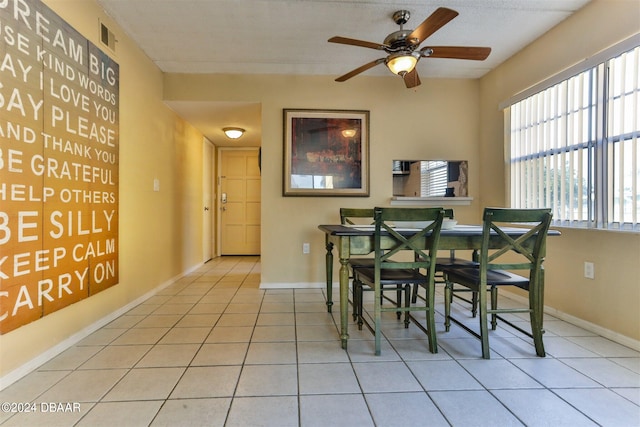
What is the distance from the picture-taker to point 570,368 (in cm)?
161

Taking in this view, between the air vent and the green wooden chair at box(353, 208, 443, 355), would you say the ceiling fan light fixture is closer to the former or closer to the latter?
the green wooden chair at box(353, 208, 443, 355)

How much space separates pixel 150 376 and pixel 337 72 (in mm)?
3176

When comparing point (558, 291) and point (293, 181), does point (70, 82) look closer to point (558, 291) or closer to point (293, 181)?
point (293, 181)

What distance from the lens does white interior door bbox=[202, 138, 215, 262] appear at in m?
4.78

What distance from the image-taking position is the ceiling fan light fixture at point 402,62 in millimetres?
2129

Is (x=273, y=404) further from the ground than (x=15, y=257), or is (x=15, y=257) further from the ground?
(x=15, y=257)

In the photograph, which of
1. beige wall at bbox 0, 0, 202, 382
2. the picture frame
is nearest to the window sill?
the picture frame

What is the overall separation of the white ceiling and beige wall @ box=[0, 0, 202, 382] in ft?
1.01

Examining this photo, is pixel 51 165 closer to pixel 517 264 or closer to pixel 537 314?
pixel 517 264

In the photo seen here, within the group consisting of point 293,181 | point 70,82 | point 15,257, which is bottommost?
point 15,257

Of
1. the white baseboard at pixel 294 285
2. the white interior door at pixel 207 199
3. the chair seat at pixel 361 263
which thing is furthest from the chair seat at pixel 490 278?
the white interior door at pixel 207 199

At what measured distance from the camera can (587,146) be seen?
7.04 feet

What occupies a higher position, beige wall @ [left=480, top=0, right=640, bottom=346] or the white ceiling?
the white ceiling

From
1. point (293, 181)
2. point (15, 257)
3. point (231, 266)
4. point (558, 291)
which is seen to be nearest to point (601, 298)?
point (558, 291)
